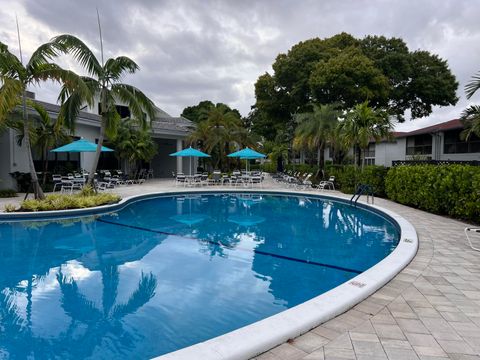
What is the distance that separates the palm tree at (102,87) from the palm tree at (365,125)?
9979 millimetres

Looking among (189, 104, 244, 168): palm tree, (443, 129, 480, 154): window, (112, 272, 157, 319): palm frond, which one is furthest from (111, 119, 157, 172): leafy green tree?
(443, 129, 480, 154): window

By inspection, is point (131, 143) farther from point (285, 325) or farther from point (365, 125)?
point (285, 325)

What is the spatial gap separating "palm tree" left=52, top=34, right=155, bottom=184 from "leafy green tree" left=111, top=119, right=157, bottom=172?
6.90m

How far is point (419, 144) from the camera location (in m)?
27.8

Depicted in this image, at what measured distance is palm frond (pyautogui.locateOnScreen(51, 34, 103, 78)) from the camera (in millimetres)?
11416

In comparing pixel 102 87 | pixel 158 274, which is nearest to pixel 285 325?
pixel 158 274

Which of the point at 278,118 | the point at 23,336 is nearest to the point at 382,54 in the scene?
the point at 278,118

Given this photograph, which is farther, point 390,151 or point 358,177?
point 390,151

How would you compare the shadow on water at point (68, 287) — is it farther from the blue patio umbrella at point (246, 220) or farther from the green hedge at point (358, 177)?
the green hedge at point (358, 177)

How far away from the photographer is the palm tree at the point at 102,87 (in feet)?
38.9

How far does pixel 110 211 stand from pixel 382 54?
85.5 ft

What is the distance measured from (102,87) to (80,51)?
1.52m

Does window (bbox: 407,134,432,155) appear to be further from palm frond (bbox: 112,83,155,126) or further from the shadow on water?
the shadow on water

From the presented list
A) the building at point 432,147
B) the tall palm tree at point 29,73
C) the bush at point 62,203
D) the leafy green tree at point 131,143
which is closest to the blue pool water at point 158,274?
the bush at point 62,203
